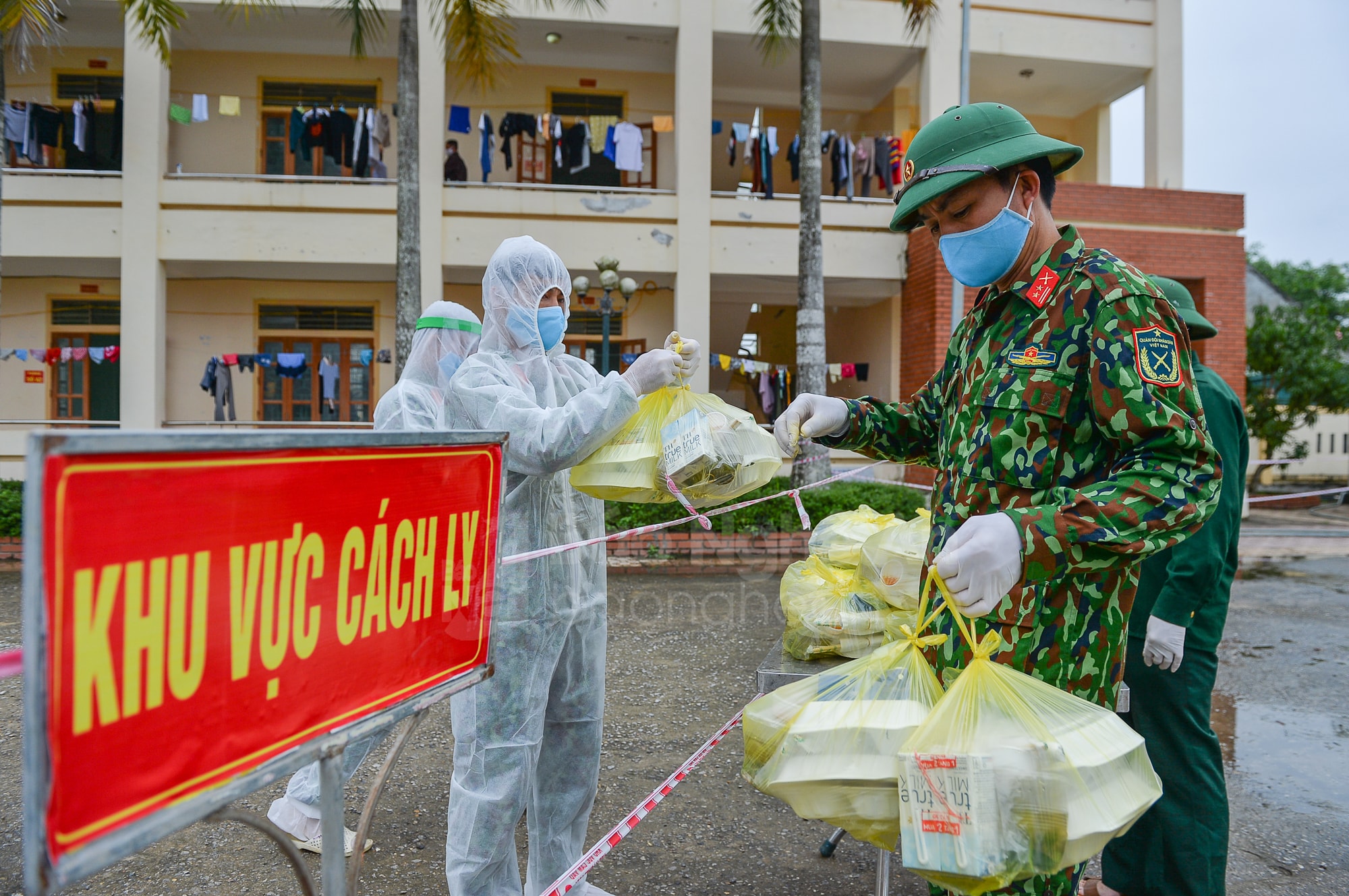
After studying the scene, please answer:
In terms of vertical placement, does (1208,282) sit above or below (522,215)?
below

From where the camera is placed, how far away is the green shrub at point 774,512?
27.0 ft

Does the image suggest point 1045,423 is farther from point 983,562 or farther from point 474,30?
point 474,30

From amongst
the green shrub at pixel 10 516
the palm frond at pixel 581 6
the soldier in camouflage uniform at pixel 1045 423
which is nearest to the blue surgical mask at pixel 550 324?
the soldier in camouflage uniform at pixel 1045 423

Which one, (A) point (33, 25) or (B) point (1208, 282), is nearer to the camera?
(A) point (33, 25)

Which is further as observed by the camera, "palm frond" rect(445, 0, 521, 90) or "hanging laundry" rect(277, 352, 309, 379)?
"hanging laundry" rect(277, 352, 309, 379)

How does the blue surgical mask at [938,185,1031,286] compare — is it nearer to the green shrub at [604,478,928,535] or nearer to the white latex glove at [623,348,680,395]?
the white latex glove at [623,348,680,395]

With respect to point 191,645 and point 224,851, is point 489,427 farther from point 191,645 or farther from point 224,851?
point 224,851

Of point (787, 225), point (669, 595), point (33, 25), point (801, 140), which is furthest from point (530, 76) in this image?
point (669, 595)

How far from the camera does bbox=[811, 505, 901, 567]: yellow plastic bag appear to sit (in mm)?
3334

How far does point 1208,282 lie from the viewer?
12.5m

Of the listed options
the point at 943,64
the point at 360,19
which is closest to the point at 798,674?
the point at 360,19

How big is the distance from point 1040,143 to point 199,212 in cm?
1341

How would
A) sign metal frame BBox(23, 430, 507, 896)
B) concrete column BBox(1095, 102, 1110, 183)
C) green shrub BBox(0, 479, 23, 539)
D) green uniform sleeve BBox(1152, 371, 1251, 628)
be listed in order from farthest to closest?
1. concrete column BBox(1095, 102, 1110, 183)
2. green shrub BBox(0, 479, 23, 539)
3. green uniform sleeve BBox(1152, 371, 1251, 628)
4. sign metal frame BBox(23, 430, 507, 896)

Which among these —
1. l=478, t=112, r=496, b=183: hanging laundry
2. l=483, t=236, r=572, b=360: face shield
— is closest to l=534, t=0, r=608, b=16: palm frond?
l=478, t=112, r=496, b=183: hanging laundry
